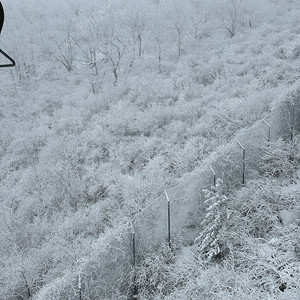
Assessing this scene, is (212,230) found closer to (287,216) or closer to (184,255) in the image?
(184,255)

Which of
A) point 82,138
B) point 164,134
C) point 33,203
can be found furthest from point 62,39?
point 33,203

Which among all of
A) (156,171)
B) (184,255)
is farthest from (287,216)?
(156,171)

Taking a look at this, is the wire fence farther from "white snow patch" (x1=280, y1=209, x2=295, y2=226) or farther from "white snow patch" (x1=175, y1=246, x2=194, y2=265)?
"white snow patch" (x1=280, y1=209, x2=295, y2=226)

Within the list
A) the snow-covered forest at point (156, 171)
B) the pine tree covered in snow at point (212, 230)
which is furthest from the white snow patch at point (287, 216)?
the pine tree covered in snow at point (212, 230)

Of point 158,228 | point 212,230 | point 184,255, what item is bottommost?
point 184,255

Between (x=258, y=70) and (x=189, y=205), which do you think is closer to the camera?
(x=189, y=205)

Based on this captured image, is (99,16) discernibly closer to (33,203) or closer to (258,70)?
(258,70)

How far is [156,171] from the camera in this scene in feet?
37.8

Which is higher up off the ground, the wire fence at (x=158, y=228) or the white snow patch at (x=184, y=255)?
the wire fence at (x=158, y=228)

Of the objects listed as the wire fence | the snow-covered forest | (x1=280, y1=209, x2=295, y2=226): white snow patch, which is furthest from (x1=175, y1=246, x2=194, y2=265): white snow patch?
(x1=280, y1=209, x2=295, y2=226): white snow patch

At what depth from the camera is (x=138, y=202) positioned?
9.99 m

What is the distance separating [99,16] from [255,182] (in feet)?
105

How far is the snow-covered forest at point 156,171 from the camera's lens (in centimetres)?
661

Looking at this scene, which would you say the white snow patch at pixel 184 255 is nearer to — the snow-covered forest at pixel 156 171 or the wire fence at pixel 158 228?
the snow-covered forest at pixel 156 171
